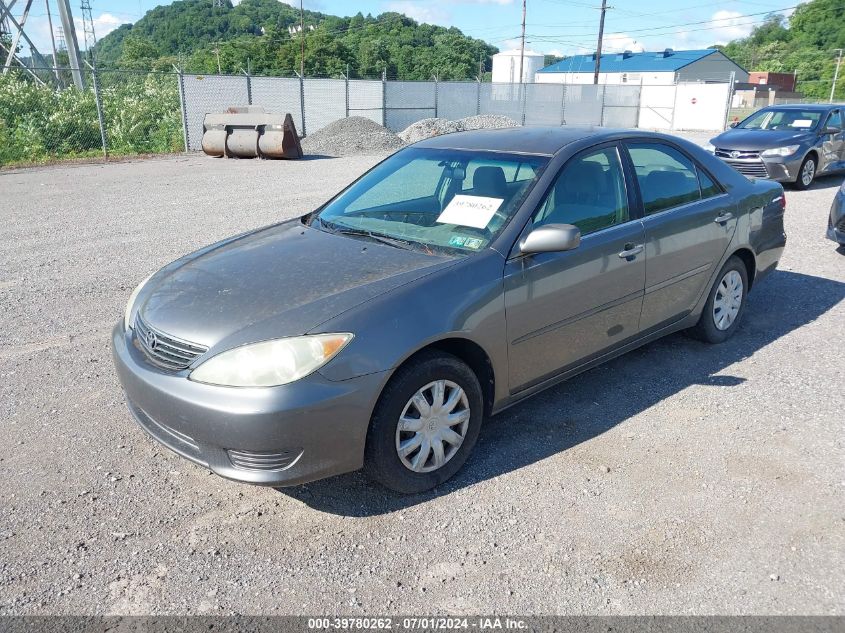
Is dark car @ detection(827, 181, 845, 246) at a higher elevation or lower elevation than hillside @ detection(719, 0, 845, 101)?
lower

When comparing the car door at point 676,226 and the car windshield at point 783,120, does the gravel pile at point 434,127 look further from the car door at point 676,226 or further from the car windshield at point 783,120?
the car door at point 676,226

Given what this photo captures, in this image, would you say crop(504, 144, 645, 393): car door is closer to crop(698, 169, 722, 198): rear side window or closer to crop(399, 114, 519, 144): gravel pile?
crop(698, 169, 722, 198): rear side window

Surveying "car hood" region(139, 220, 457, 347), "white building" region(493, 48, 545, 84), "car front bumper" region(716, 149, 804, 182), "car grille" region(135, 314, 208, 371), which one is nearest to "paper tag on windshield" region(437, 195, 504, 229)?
"car hood" region(139, 220, 457, 347)

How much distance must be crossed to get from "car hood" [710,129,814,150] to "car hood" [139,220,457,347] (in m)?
11.7

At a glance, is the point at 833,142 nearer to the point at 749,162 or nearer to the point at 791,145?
the point at 791,145

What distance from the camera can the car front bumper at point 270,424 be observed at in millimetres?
2889

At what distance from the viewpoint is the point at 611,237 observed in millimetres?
4148

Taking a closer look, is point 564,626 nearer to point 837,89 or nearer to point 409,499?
point 409,499

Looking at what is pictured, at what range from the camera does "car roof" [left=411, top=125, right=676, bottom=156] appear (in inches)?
166

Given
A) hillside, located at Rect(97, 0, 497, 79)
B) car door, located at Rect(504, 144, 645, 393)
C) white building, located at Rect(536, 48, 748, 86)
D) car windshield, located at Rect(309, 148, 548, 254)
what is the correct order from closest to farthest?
car door, located at Rect(504, 144, 645, 393)
car windshield, located at Rect(309, 148, 548, 254)
white building, located at Rect(536, 48, 748, 86)
hillside, located at Rect(97, 0, 497, 79)

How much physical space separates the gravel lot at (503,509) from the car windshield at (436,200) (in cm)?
121

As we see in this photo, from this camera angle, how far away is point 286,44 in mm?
67812

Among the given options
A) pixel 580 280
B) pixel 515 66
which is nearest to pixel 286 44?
pixel 515 66

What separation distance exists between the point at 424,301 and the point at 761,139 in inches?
490
